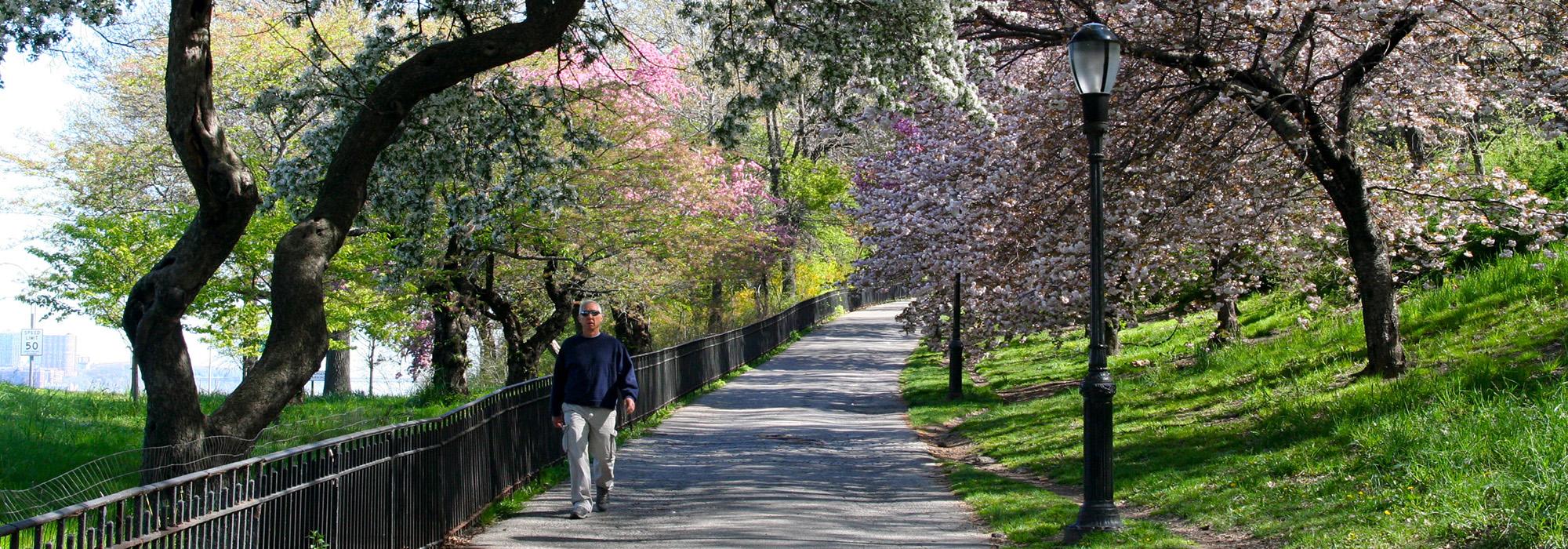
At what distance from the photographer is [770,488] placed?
37.8ft

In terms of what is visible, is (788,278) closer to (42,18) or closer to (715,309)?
(715,309)

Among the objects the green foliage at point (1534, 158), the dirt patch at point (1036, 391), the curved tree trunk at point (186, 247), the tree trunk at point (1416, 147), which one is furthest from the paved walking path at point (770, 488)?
the green foliage at point (1534, 158)

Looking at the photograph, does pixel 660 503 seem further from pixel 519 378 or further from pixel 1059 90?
pixel 519 378

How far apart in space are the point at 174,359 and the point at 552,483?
4.03 m

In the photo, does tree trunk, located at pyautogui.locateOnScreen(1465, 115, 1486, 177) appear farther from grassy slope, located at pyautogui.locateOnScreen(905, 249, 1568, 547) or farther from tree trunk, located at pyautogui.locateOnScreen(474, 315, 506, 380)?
tree trunk, located at pyautogui.locateOnScreen(474, 315, 506, 380)

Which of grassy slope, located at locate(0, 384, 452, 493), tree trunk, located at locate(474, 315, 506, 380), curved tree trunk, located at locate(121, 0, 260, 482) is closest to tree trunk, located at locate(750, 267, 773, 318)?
tree trunk, located at locate(474, 315, 506, 380)

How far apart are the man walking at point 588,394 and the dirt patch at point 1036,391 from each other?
1061 centimetres

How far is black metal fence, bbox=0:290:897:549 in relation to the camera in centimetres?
496

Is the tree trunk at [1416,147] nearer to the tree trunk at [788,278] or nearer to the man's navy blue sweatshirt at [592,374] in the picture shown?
the man's navy blue sweatshirt at [592,374]

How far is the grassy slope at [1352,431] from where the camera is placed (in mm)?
7441

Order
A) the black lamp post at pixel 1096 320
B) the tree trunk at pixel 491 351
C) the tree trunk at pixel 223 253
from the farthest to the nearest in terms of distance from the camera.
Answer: the tree trunk at pixel 491 351, the black lamp post at pixel 1096 320, the tree trunk at pixel 223 253

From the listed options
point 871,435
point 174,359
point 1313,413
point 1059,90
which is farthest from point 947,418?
point 174,359

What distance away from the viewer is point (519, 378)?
2339 centimetres

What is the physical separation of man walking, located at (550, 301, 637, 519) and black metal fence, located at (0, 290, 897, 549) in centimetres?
72
